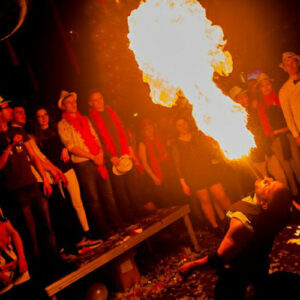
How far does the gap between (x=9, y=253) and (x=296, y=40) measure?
8.10 metres

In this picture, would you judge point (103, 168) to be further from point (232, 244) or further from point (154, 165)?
point (232, 244)

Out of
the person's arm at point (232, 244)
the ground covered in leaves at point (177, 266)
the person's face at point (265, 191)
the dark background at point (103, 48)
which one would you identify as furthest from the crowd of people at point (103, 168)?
the person's arm at point (232, 244)

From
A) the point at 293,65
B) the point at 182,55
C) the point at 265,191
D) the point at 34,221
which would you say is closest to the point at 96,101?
the point at 182,55

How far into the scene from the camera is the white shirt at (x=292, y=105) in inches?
218

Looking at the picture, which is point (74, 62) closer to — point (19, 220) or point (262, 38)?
point (19, 220)

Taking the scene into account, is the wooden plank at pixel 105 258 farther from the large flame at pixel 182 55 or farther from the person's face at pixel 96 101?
the person's face at pixel 96 101

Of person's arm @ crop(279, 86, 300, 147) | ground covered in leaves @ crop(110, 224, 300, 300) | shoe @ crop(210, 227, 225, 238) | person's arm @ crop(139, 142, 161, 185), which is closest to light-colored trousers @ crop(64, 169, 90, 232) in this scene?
ground covered in leaves @ crop(110, 224, 300, 300)

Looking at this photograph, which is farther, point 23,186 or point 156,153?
point 156,153

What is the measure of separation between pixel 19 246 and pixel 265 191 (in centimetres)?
367

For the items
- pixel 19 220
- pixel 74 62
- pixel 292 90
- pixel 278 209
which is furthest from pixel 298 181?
pixel 74 62

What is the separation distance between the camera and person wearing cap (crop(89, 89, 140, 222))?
5.28 meters

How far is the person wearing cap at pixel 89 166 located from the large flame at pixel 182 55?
61.4 inches

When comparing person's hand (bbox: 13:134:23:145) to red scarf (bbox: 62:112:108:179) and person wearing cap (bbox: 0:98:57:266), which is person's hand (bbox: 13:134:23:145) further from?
red scarf (bbox: 62:112:108:179)

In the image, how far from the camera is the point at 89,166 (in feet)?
16.1
